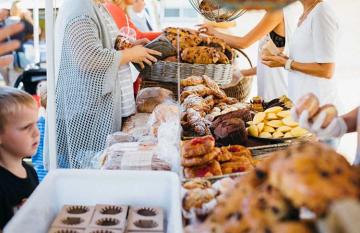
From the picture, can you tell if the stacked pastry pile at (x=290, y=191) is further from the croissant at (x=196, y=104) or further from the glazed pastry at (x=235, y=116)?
the croissant at (x=196, y=104)

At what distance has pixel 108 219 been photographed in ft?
3.94

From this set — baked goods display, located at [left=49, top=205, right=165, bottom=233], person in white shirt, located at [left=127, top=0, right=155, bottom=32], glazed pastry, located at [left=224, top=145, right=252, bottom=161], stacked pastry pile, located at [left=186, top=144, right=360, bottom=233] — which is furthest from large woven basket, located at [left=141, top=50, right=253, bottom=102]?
stacked pastry pile, located at [left=186, top=144, right=360, bottom=233]

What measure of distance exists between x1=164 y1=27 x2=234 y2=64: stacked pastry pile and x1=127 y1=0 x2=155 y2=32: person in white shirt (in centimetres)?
124

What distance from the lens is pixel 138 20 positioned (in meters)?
4.46

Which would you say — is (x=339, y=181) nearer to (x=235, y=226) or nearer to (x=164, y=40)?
(x=235, y=226)

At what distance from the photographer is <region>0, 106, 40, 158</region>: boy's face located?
58.5 inches

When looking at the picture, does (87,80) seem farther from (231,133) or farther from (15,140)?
(15,140)

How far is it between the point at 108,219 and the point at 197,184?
254 mm

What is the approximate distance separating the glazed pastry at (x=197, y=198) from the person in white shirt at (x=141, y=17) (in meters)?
3.20

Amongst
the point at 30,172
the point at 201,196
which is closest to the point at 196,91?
the point at 30,172

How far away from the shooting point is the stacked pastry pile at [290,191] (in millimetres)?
580

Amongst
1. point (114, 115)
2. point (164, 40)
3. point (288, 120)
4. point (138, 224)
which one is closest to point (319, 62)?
point (288, 120)

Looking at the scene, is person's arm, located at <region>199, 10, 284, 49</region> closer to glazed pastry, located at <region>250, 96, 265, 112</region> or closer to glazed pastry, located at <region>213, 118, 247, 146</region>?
glazed pastry, located at <region>250, 96, 265, 112</region>

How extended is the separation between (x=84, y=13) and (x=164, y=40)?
1.89 feet
